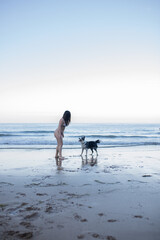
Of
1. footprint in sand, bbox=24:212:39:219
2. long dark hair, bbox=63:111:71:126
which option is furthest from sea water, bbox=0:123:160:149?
footprint in sand, bbox=24:212:39:219

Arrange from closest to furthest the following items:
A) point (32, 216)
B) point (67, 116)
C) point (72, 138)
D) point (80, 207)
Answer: point (32, 216) → point (80, 207) → point (67, 116) → point (72, 138)

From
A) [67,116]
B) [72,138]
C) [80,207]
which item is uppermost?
[67,116]

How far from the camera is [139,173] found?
19.1ft

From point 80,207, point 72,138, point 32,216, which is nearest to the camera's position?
point 32,216

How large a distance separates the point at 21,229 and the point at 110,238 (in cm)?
117

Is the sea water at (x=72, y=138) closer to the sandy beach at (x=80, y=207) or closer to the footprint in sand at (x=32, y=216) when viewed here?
the sandy beach at (x=80, y=207)

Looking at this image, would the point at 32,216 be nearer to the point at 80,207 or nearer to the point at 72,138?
the point at 80,207

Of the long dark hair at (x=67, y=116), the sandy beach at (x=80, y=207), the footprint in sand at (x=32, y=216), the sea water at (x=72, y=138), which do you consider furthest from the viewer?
the sea water at (x=72, y=138)

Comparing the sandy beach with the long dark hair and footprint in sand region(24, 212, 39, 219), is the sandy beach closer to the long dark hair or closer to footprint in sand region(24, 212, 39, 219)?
footprint in sand region(24, 212, 39, 219)

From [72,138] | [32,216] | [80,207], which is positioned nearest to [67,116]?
[80,207]

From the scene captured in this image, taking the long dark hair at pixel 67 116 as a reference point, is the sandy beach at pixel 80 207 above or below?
below

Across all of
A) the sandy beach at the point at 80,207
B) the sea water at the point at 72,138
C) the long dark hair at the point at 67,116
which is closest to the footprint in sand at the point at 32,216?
the sandy beach at the point at 80,207

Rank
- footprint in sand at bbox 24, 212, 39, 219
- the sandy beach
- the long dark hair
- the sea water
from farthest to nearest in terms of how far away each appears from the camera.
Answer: the sea water < the long dark hair < footprint in sand at bbox 24, 212, 39, 219 < the sandy beach

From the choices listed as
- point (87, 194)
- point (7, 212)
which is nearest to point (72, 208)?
point (87, 194)
